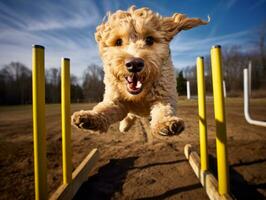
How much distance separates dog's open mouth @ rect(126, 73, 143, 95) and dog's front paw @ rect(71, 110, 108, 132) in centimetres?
37

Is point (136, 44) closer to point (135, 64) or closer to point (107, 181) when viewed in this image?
point (135, 64)

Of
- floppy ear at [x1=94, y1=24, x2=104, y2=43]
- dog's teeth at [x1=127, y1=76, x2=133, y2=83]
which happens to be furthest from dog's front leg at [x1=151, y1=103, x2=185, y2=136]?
floppy ear at [x1=94, y1=24, x2=104, y2=43]

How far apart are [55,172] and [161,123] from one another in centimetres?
280

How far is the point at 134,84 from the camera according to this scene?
1897 mm

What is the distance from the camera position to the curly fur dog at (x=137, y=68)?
1.77 metres

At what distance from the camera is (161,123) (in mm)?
1717

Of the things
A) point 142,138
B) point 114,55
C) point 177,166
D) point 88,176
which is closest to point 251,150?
point 177,166

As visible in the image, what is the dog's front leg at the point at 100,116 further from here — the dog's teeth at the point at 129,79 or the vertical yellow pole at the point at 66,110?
the vertical yellow pole at the point at 66,110

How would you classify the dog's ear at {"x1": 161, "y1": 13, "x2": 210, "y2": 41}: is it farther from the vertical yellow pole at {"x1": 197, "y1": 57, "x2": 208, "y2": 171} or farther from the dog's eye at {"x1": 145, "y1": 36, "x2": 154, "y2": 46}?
Answer: the vertical yellow pole at {"x1": 197, "y1": 57, "x2": 208, "y2": 171}

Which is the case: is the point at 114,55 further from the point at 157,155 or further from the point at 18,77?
the point at 18,77

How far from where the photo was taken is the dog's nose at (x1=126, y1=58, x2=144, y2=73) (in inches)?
68.2

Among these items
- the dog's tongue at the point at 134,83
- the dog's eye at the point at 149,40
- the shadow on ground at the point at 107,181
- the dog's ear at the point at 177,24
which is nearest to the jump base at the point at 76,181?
the shadow on ground at the point at 107,181

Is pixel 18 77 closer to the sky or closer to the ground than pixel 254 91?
closer to the sky

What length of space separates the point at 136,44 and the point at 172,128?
0.83m
